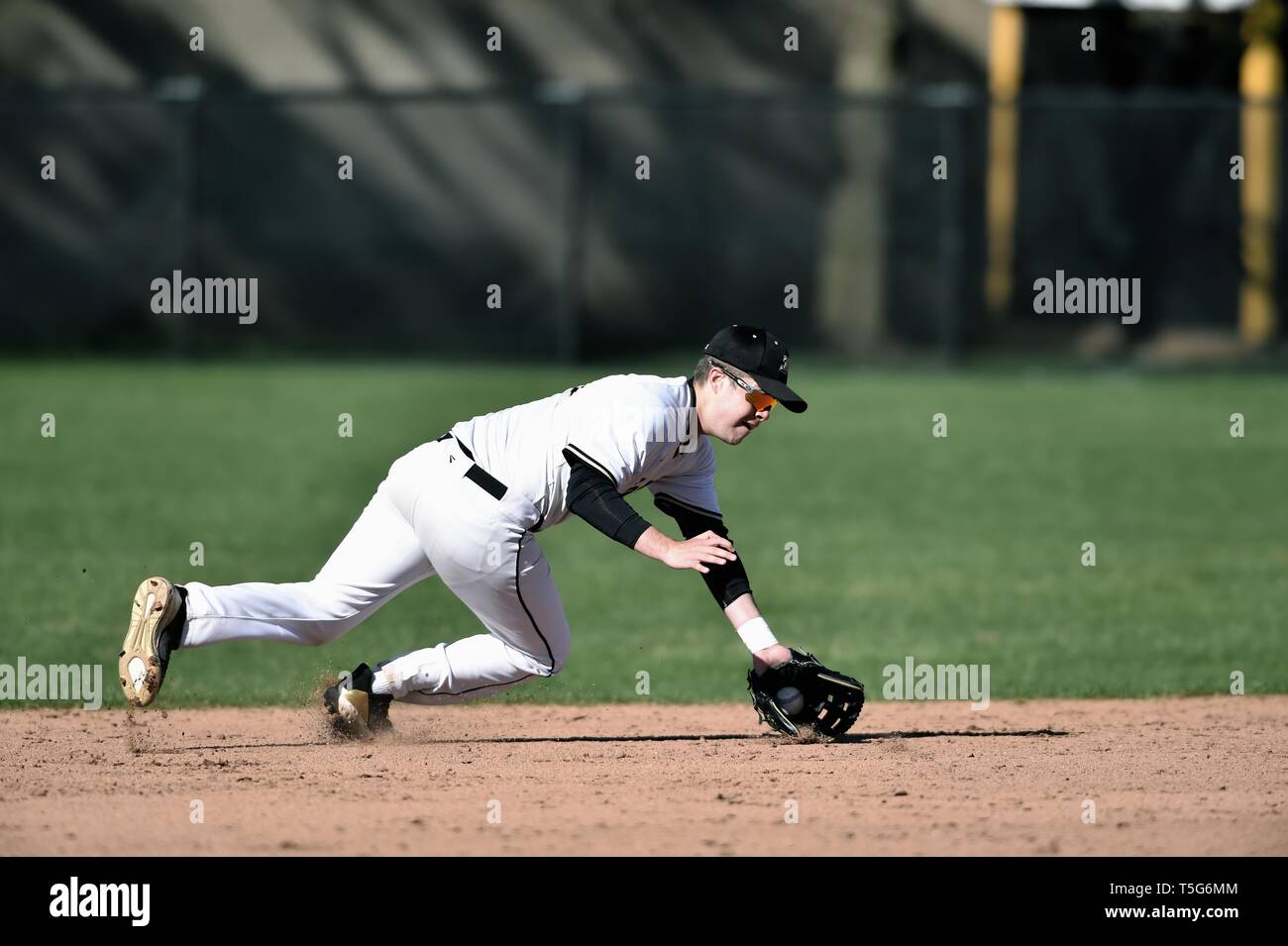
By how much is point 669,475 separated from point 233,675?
3.41m

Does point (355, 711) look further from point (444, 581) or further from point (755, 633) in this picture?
point (755, 633)

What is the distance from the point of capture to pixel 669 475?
22.2 feet

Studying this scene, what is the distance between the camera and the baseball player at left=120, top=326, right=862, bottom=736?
629 cm

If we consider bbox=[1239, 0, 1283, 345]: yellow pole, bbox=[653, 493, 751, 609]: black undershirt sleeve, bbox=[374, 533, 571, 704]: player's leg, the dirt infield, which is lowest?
the dirt infield

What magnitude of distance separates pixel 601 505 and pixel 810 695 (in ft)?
4.26

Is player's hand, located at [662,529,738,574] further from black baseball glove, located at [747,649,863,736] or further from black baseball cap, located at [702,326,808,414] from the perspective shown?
black baseball glove, located at [747,649,863,736]

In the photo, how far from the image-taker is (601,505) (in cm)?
614

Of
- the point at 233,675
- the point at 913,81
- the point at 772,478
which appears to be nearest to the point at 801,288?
the point at 913,81

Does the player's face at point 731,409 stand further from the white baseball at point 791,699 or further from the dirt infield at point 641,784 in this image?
the dirt infield at point 641,784

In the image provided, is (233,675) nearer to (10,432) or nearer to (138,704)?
(138,704)

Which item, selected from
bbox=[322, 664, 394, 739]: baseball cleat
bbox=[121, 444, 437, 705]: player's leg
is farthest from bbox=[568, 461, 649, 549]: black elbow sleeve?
bbox=[322, 664, 394, 739]: baseball cleat

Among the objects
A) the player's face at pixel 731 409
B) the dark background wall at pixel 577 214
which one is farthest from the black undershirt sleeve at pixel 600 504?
the dark background wall at pixel 577 214

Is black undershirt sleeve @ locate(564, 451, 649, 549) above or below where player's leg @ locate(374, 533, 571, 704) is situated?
above

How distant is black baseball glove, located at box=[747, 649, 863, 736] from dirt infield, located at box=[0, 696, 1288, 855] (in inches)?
4.7
